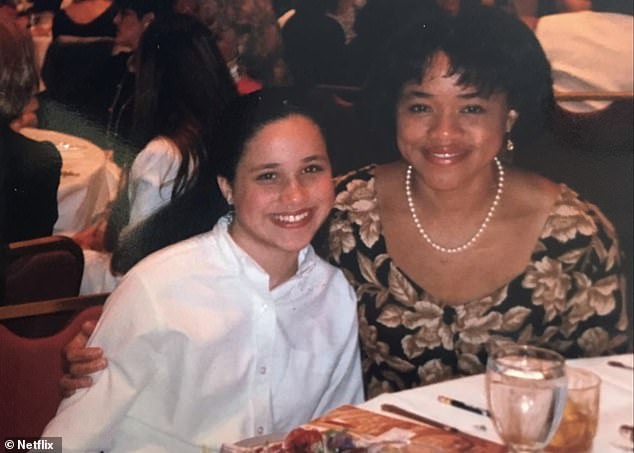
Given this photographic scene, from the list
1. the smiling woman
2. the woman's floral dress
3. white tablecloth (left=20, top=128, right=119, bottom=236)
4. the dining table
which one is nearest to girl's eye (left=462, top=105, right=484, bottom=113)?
the smiling woman

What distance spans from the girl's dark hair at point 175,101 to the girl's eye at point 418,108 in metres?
0.34

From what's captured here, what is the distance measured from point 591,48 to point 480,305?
1.70ft

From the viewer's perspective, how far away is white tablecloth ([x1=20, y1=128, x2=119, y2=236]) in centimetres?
143

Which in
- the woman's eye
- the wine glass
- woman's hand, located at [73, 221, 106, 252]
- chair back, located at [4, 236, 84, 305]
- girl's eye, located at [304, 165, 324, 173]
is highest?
girl's eye, located at [304, 165, 324, 173]

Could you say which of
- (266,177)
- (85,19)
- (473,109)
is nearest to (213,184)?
(266,177)

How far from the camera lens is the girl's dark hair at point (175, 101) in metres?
1.45

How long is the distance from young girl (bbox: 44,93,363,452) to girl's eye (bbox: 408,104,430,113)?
20 cm

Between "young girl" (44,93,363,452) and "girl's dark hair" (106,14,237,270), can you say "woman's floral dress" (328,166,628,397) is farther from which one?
"girl's dark hair" (106,14,237,270)

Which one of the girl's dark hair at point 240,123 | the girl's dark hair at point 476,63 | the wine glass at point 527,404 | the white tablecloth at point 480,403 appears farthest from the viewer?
the girl's dark hair at point 476,63

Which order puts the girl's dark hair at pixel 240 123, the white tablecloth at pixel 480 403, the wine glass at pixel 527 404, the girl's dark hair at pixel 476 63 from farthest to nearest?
the girl's dark hair at pixel 476 63 < the girl's dark hair at pixel 240 123 < the white tablecloth at pixel 480 403 < the wine glass at pixel 527 404

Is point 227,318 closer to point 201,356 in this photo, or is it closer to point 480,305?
point 201,356

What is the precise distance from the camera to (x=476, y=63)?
5.39 ft

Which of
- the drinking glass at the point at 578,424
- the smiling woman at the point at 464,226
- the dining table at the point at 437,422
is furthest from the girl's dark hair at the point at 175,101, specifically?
the drinking glass at the point at 578,424

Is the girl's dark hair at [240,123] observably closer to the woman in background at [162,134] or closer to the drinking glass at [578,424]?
the woman in background at [162,134]
